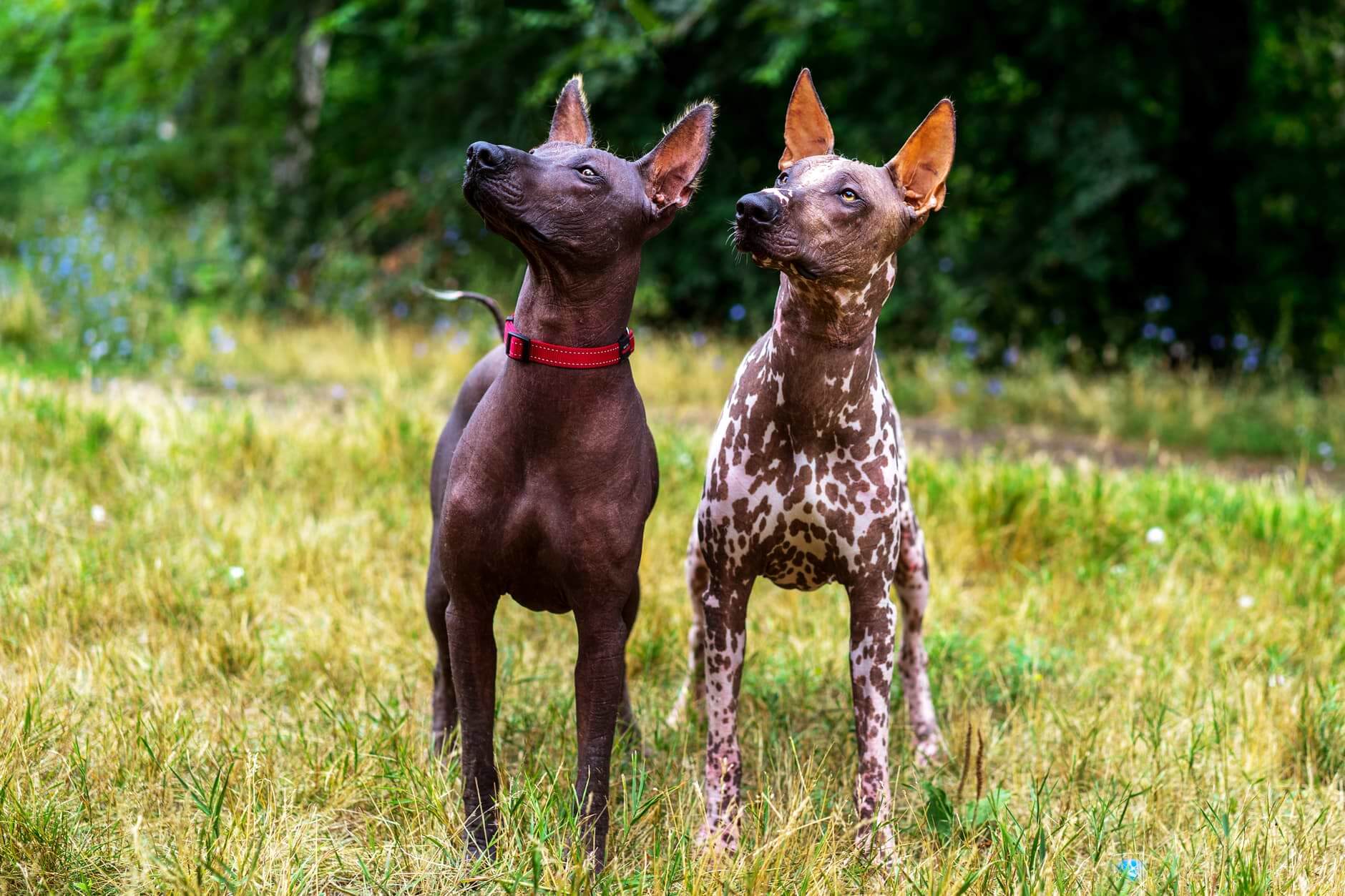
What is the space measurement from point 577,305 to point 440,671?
4.04 ft

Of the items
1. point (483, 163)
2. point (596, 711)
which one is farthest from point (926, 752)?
point (483, 163)

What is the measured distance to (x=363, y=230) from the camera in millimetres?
9836

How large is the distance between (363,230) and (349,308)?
0.72m

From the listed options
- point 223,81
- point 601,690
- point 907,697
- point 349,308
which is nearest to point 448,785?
point 601,690

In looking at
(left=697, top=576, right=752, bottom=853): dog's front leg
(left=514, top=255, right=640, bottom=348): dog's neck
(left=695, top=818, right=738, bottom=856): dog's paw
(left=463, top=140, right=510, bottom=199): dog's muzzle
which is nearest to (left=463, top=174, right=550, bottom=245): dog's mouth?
(left=463, top=140, right=510, bottom=199): dog's muzzle

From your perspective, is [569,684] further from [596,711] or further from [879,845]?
[879,845]

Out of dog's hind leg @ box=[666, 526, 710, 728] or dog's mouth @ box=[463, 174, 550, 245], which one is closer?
dog's mouth @ box=[463, 174, 550, 245]

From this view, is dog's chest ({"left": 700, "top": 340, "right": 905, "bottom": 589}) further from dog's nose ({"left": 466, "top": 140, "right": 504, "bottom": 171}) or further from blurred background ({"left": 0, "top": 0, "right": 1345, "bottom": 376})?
blurred background ({"left": 0, "top": 0, "right": 1345, "bottom": 376})

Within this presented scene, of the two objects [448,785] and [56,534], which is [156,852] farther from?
[56,534]

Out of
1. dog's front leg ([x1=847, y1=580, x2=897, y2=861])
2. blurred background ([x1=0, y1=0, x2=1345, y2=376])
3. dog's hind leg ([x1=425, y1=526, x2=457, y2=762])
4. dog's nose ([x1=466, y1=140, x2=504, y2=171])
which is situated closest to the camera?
dog's nose ([x1=466, y1=140, x2=504, y2=171])

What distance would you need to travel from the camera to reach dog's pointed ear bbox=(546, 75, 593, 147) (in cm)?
281

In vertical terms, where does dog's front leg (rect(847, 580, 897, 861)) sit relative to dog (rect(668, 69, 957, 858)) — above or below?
below

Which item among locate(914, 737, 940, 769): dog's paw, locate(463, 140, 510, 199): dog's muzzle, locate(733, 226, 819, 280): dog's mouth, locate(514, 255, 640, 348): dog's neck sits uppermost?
locate(463, 140, 510, 199): dog's muzzle

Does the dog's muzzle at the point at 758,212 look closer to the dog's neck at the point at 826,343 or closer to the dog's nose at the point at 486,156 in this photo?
the dog's neck at the point at 826,343
